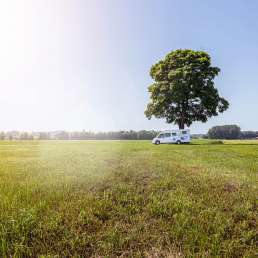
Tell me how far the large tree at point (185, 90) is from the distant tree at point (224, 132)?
74.9 meters

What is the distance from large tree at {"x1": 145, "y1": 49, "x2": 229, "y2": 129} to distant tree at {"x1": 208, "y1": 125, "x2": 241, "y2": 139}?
246 feet

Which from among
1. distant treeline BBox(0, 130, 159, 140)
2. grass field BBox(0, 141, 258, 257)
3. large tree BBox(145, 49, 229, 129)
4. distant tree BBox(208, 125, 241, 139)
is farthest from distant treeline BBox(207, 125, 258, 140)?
grass field BBox(0, 141, 258, 257)

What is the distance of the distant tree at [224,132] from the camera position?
96.7m

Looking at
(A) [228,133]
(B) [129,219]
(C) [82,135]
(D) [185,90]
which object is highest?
(D) [185,90]

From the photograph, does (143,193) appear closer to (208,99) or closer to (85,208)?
(85,208)

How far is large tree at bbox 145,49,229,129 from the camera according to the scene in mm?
26312

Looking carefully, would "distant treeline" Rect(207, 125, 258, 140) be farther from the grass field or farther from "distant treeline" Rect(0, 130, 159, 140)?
the grass field

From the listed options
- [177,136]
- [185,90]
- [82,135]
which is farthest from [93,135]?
[185,90]

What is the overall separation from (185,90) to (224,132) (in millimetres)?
83394

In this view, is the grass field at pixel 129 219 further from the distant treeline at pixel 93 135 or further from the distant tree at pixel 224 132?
the distant tree at pixel 224 132

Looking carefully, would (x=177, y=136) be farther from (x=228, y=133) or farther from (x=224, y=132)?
(x=228, y=133)

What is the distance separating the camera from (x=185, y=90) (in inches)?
1033

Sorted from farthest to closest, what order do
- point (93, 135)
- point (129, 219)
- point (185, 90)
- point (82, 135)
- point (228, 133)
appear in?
point (228, 133) < point (93, 135) < point (82, 135) < point (185, 90) < point (129, 219)

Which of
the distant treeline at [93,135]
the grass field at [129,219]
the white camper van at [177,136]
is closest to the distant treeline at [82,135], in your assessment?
the distant treeline at [93,135]
